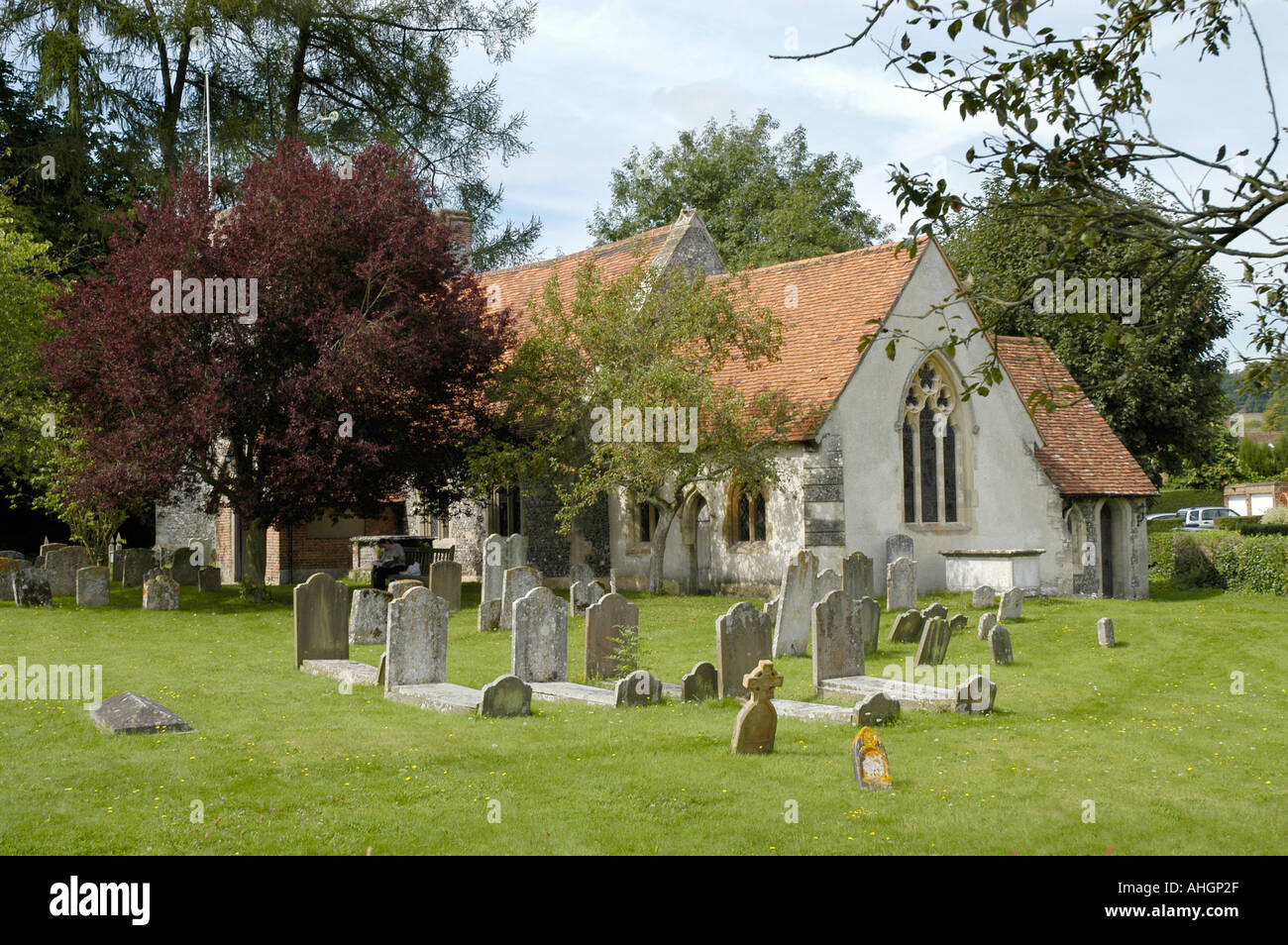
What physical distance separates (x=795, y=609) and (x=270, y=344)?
1207 centimetres

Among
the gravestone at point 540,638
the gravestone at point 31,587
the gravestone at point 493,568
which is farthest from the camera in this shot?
the gravestone at point 31,587

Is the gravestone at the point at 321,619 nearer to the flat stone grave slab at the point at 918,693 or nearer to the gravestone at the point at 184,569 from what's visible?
the flat stone grave slab at the point at 918,693

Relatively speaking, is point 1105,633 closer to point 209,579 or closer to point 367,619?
point 367,619

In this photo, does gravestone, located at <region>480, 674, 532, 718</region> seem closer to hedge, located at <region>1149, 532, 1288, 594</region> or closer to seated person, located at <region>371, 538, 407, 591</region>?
seated person, located at <region>371, 538, 407, 591</region>

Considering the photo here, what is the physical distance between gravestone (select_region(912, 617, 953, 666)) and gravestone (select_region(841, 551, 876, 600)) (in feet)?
22.0

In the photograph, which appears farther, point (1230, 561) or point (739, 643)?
point (1230, 561)

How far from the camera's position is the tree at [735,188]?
48688 millimetres

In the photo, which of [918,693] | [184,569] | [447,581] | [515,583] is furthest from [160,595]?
[918,693]

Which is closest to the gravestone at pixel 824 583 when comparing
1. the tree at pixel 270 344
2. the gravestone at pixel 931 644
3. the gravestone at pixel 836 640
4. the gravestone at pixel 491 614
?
the gravestone at pixel 931 644

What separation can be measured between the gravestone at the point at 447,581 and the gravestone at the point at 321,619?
650cm

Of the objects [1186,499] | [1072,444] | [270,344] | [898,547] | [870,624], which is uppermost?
[270,344]

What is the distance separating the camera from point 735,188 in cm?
4997

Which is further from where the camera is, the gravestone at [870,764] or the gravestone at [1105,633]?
the gravestone at [1105,633]

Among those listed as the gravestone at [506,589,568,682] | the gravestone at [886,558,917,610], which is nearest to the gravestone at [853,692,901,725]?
the gravestone at [506,589,568,682]
